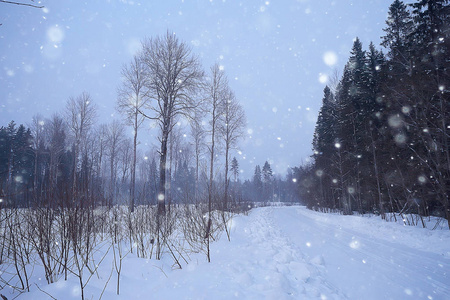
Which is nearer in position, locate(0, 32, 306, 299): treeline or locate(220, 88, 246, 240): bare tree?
locate(0, 32, 306, 299): treeline

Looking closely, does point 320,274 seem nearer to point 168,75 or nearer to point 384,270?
point 384,270

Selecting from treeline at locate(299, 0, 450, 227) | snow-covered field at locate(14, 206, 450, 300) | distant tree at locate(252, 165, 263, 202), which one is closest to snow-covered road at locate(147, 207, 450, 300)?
snow-covered field at locate(14, 206, 450, 300)

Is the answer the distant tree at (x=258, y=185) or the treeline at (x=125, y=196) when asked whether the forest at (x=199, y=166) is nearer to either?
the treeline at (x=125, y=196)

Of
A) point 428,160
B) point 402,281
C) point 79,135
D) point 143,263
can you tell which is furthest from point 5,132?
point 428,160

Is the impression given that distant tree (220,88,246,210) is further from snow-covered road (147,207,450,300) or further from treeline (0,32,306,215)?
snow-covered road (147,207,450,300)

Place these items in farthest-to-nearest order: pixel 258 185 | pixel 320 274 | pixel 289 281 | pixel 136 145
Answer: pixel 258 185, pixel 136 145, pixel 320 274, pixel 289 281

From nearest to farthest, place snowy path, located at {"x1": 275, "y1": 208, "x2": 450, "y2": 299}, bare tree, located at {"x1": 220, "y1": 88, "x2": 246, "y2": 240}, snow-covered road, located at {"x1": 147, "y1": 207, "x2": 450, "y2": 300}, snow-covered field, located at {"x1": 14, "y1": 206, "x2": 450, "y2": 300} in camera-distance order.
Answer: snow-covered field, located at {"x1": 14, "y1": 206, "x2": 450, "y2": 300}, snow-covered road, located at {"x1": 147, "y1": 207, "x2": 450, "y2": 300}, snowy path, located at {"x1": 275, "y1": 208, "x2": 450, "y2": 299}, bare tree, located at {"x1": 220, "y1": 88, "x2": 246, "y2": 240}

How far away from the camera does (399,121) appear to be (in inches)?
504

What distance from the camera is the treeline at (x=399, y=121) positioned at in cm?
930

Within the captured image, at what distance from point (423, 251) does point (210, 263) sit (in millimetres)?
6982

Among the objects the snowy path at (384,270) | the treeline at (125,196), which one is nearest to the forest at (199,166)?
the treeline at (125,196)

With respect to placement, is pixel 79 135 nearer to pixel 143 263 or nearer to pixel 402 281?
pixel 143 263

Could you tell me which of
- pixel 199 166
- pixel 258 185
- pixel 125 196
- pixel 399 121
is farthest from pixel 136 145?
pixel 258 185

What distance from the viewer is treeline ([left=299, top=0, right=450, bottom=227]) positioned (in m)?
9.30
